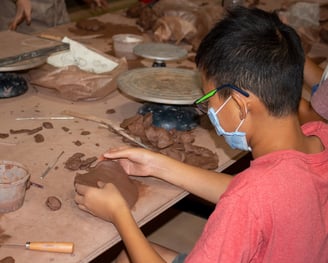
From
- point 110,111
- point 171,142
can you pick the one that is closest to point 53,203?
point 171,142

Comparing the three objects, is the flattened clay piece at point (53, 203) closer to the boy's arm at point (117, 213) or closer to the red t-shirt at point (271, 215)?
the boy's arm at point (117, 213)

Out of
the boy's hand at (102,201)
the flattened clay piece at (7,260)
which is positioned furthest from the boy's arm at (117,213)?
the flattened clay piece at (7,260)

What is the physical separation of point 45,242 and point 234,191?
0.47 metres

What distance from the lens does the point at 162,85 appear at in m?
1.82

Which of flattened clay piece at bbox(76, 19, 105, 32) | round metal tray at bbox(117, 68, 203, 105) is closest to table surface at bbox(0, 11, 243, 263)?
round metal tray at bbox(117, 68, 203, 105)

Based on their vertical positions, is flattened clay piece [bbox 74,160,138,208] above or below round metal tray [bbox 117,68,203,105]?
below

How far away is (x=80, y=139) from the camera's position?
5.42 ft

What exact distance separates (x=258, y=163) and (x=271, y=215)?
0.44ft

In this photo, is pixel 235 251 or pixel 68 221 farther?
pixel 68 221

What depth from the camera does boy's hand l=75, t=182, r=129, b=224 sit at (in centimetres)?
122

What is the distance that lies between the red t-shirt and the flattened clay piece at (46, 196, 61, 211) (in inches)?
16.6

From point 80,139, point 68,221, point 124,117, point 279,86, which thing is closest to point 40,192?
point 68,221

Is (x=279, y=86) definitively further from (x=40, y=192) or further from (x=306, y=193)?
(x=40, y=192)

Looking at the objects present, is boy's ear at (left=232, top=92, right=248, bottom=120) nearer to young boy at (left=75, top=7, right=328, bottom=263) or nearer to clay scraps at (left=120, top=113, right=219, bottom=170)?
young boy at (left=75, top=7, right=328, bottom=263)
